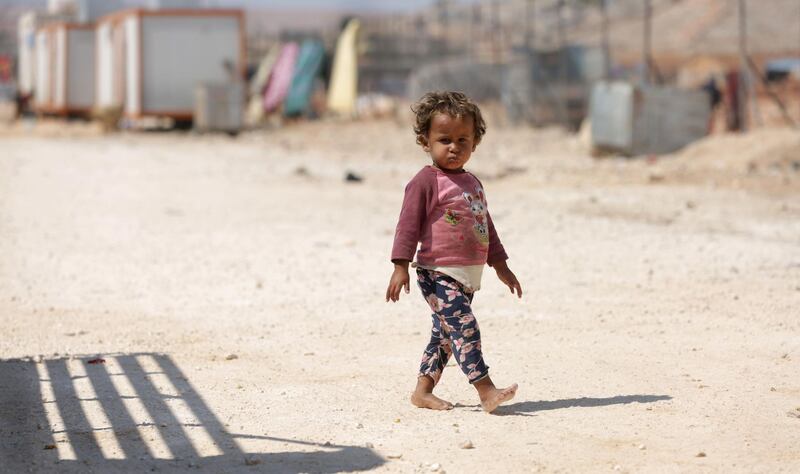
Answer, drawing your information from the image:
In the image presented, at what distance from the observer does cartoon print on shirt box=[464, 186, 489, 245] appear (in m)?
4.90

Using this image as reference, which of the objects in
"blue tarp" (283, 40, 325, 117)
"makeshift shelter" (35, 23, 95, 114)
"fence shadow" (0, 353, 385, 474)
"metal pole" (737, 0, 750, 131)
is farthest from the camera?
"makeshift shelter" (35, 23, 95, 114)

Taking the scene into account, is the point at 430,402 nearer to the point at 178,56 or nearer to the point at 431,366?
the point at 431,366

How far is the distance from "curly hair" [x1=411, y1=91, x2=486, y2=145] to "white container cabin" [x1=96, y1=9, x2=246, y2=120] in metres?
26.3

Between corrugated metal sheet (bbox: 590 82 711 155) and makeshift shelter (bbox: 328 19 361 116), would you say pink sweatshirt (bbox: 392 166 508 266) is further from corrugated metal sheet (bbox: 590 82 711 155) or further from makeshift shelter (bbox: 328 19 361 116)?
makeshift shelter (bbox: 328 19 361 116)

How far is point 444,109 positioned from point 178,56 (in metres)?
26.7

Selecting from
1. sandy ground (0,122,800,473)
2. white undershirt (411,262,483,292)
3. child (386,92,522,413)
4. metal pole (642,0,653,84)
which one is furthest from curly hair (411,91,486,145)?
metal pole (642,0,653,84)

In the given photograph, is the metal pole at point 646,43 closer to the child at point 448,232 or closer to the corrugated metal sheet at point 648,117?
the corrugated metal sheet at point 648,117

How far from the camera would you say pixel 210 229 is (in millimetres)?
11156

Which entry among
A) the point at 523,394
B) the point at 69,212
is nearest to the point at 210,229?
the point at 69,212

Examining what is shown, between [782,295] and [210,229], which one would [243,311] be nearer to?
[782,295]

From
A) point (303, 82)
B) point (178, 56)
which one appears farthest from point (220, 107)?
point (303, 82)

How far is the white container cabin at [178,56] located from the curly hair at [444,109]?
86.2 feet

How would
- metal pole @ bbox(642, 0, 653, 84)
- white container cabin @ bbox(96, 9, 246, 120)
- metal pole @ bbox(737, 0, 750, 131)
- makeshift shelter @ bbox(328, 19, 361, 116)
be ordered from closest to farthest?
metal pole @ bbox(737, 0, 750, 131), metal pole @ bbox(642, 0, 653, 84), white container cabin @ bbox(96, 9, 246, 120), makeshift shelter @ bbox(328, 19, 361, 116)

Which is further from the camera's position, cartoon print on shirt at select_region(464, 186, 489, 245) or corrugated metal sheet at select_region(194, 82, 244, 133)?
corrugated metal sheet at select_region(194, 82, 244, 133)
